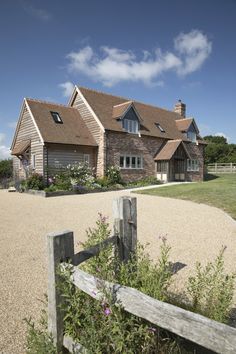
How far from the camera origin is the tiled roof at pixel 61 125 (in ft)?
68.0

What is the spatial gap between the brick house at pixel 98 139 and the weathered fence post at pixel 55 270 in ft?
58.5

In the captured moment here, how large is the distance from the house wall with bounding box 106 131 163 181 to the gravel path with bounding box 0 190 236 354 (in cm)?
968

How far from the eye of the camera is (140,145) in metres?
25.7

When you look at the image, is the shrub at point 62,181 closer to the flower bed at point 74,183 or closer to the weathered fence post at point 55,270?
the flower bed at point 74,183

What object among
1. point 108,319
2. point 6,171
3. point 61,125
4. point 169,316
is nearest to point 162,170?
point 61,125

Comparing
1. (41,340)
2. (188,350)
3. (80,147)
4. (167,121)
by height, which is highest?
(167,121)

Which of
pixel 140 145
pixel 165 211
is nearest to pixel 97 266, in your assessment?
pixel 165 211

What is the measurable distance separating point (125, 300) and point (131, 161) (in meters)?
22.9

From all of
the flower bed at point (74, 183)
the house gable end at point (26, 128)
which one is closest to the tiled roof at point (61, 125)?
the house gable end at point (26, 128)

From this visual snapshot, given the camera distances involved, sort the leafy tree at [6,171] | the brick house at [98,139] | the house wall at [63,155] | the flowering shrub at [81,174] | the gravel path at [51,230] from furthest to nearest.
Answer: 1. the leafy tree at [6,171]
2. the brick house at [98,139]
3. the flowering shrub at [81,174]
4. the house wall at [63,155]
5. the gravel path at [51,230]

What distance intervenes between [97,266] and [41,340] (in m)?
0.88

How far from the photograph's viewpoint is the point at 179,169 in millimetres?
29281

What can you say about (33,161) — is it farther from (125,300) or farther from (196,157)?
(125,300)

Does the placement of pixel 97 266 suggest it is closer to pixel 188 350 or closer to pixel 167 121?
pixel 188 350
